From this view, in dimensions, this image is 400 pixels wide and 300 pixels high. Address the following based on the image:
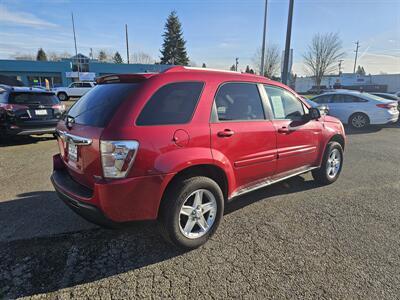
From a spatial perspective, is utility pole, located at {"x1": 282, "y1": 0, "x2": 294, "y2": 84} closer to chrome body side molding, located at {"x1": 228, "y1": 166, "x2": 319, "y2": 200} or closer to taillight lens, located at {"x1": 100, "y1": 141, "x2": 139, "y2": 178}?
chrome body side molding, located at {"x1": 228, "y1": 166, "x2": 319, "y2": 200}

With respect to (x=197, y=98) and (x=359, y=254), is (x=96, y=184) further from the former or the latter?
(x=359, y=254)

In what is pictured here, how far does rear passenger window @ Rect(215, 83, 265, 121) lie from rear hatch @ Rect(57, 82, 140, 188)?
3.18 ft

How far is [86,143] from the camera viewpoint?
2.41 metres

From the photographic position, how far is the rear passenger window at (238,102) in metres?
2.98

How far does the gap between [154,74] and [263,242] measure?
83.9 inches

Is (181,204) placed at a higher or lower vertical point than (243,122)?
lower

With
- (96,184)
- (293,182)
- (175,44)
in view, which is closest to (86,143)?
(96,184)

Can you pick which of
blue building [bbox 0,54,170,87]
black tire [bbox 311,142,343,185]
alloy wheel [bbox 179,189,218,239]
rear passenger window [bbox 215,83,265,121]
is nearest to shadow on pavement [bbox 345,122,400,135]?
black tire [bbox 311,142,343,185]

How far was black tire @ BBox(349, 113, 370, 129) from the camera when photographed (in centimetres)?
1111

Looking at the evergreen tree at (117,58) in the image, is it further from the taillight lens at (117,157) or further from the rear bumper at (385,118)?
the taillight lens at (117,157)

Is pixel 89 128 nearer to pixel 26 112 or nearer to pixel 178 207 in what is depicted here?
pixel 178 207

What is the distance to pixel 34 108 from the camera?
7195 mm

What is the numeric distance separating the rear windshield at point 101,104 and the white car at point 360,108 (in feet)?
37.3

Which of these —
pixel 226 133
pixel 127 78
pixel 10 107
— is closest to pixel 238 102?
pixel 226 133
